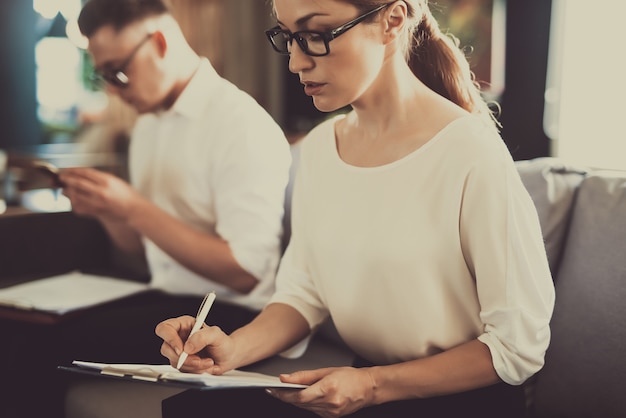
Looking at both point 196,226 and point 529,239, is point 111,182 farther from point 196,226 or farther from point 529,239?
point 529,239

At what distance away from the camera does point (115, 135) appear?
14.5 feet

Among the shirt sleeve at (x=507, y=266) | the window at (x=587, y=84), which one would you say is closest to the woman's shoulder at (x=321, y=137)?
the shirt sleeve at (x=507, y=266)

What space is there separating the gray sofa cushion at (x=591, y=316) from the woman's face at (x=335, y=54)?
457mm

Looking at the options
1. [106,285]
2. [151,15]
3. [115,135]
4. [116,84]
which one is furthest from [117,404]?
[115,135]

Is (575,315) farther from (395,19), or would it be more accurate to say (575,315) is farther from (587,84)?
(587,84)

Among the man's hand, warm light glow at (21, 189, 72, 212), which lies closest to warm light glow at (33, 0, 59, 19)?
warm light glow at (21, 189, 72, 212)

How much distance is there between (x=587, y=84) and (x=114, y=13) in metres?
2.84

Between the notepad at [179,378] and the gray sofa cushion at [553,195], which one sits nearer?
the notepad at [179,378]

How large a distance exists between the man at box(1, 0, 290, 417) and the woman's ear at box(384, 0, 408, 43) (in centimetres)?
54

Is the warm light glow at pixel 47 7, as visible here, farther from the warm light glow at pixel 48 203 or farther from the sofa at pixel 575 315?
the sofa at pixel 575 315

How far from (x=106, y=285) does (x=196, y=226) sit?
0.89 feet

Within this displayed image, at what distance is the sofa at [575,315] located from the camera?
1.03 meters

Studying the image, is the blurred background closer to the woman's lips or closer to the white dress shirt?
the white dress shirt

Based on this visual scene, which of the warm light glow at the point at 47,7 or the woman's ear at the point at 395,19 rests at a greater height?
the woman's ear at the point at 395,19
